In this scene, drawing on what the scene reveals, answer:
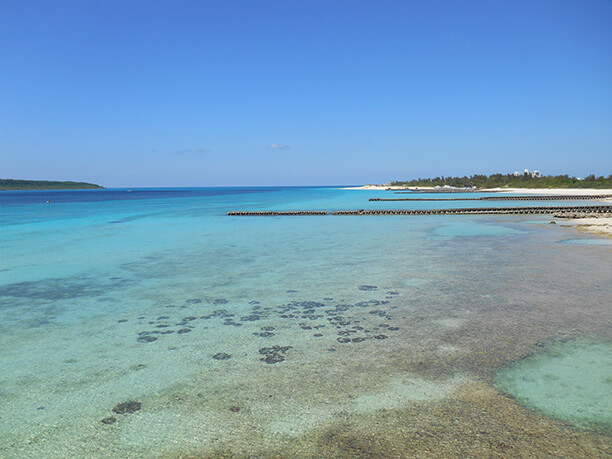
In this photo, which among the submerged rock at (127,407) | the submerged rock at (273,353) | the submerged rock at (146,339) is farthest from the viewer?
the submerged rock at (146,339)

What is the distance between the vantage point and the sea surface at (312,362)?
4.52 metres

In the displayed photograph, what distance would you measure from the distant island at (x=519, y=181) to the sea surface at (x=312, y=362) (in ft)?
323

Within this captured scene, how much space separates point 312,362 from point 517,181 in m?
135

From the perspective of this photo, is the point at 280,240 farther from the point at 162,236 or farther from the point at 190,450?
the point at 190,450

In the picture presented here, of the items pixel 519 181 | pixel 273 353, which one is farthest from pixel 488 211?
pixel 519 181

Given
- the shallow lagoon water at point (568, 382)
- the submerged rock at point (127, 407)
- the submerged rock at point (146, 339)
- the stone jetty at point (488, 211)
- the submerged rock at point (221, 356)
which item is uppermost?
the stone jetty at point (488, 211)

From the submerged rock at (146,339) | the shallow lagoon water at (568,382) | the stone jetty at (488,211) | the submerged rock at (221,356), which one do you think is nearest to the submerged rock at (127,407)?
the submerged rock at (221,356)

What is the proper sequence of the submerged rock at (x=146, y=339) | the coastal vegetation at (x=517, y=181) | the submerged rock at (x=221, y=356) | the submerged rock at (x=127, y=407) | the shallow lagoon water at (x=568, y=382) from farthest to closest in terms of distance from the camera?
the coastal vegetation at (x=517, y=181), the submerged rock at (x=146, y=339), the submerged rock at (x=221, y=356), the submerged rock at (x=127, y=407), the shallow lagoon water at (x=568, y=382)

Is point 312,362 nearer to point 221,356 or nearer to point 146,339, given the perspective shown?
point 221,356

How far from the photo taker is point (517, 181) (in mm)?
125188

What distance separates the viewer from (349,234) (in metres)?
27.0

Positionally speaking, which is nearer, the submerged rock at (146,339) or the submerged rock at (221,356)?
the submerged rock at (221,356)

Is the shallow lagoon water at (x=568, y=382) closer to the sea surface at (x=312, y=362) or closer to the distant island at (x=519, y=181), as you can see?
the sea surface at (x=312, y=362)

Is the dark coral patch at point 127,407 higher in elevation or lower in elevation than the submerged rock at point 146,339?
higher
